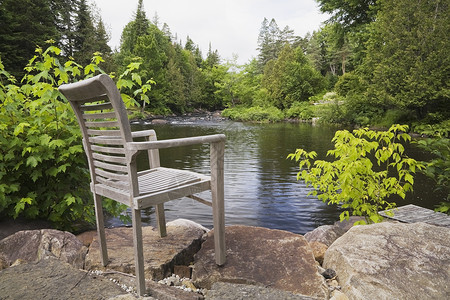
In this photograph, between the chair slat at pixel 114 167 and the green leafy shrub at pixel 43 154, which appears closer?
the chair slat at pixel 114 167

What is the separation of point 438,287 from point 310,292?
2.28 feet

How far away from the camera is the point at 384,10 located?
15383 mm

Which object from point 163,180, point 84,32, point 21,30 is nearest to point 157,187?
point 163,180

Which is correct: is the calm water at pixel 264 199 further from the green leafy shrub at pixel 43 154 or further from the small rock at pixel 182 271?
the small rock at pixel 182 271

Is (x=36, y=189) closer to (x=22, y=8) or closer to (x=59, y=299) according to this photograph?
(x=59, y=299)

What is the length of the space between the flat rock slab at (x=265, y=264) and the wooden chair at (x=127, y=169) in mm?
125

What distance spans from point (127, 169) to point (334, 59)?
44.8m

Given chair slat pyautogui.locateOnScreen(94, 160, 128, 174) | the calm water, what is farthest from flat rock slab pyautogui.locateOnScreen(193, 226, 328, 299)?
the calm water

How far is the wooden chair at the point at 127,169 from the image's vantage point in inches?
60.4

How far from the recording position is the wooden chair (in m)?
1.54

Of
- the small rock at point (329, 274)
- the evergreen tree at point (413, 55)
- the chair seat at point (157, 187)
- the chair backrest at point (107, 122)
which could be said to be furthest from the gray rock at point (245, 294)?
the evergreen tree at point (413, 55)

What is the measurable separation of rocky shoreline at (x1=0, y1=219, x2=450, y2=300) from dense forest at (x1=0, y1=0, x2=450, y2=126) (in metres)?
1.24

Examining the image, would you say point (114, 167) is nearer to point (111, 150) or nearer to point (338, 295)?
point (111, 150)

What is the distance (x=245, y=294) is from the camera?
1.57 meters
